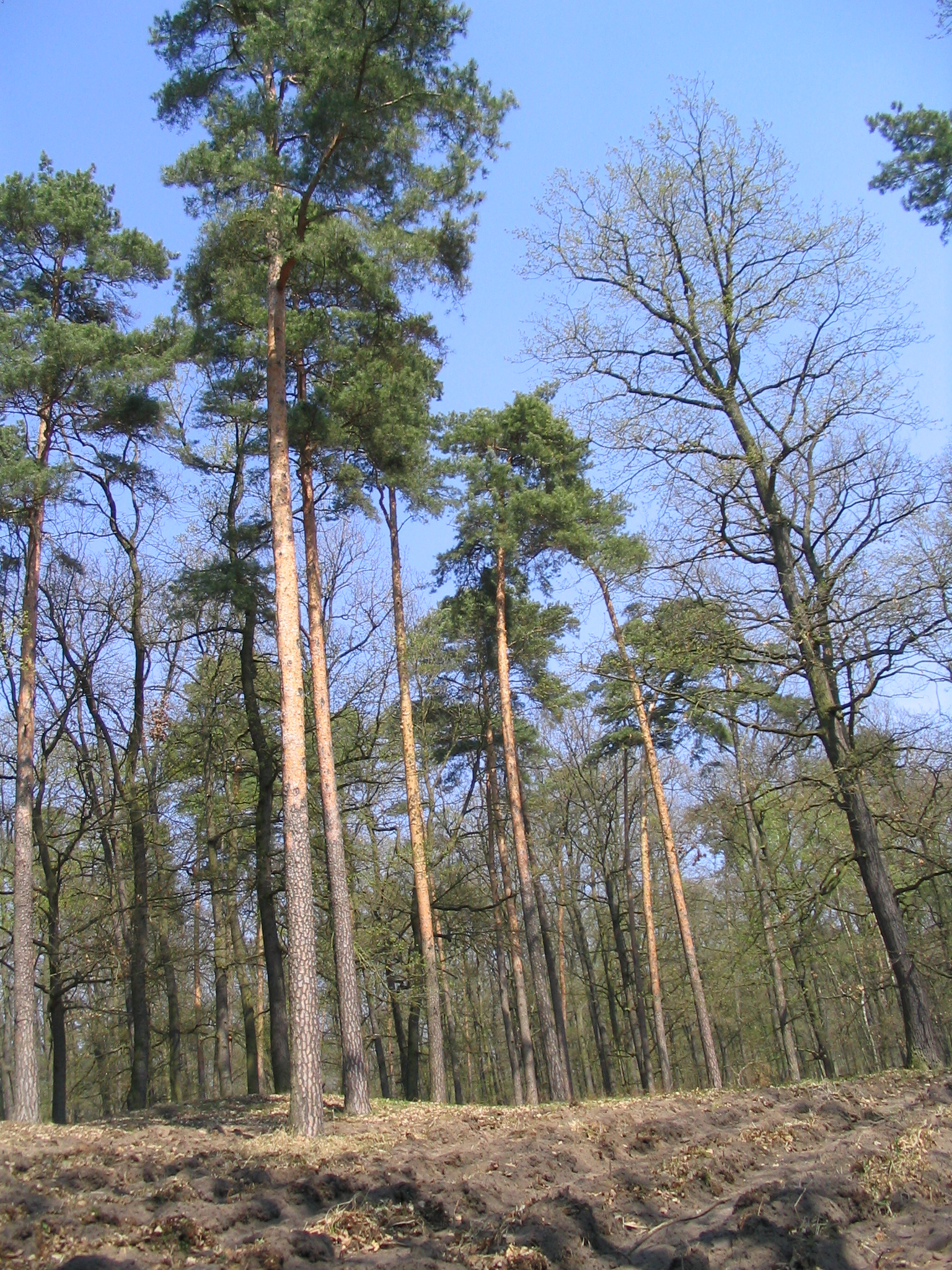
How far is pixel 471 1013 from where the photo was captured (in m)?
28.4

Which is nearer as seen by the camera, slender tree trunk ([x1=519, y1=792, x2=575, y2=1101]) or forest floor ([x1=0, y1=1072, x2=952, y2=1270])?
forest floor ([x1=0, y1=1072, x2=952, y2=1270])

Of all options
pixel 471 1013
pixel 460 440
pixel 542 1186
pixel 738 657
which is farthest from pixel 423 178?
pixel 471 1013

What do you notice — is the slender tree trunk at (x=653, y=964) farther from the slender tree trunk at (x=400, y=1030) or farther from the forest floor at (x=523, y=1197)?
the forest floor at (x=523, y=1197)

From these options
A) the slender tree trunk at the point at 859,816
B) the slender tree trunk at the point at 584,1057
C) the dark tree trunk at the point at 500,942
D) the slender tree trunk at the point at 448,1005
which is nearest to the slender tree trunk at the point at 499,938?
the dark tree trunk at the point at 500,942

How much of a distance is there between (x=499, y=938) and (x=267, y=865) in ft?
21.2

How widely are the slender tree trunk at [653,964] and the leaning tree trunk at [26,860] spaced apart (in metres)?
14.5

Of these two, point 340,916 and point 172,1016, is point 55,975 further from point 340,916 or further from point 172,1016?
point 340,916

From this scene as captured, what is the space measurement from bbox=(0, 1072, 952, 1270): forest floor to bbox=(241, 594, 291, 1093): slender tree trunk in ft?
22.3

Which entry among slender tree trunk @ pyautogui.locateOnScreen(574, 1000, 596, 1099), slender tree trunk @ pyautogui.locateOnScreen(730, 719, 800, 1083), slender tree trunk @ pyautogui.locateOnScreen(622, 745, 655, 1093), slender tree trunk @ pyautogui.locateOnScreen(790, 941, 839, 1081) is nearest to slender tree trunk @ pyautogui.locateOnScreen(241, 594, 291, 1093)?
slender tree trunk @ pyautogui.locateOnScreen(790, 941, 839, 1081)

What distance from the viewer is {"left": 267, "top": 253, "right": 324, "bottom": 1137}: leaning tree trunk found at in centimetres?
841

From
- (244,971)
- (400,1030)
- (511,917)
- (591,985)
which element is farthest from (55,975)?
(591,985)

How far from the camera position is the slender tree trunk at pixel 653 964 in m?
20.8

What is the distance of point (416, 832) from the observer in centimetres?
1545

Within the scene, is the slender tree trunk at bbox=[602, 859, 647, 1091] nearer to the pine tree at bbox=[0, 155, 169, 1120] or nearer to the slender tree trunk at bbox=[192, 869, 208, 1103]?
the slender tree trunk at bbox=[192, 869, 208, 1103]
